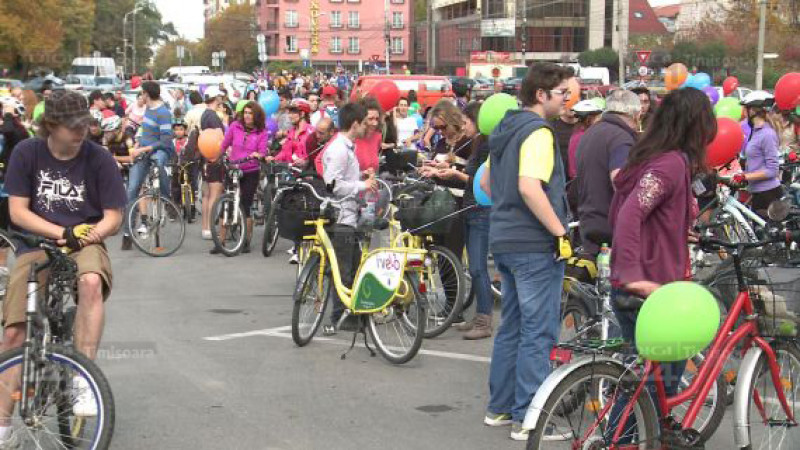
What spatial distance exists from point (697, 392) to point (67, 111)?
3.27 meters

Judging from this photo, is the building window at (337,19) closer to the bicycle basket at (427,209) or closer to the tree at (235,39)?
the tree at (235,39)

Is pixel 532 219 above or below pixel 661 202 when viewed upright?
below

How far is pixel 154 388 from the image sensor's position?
24.2 ft

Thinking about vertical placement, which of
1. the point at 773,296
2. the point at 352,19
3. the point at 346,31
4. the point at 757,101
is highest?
the point at 352,19

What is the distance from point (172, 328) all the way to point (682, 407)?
18.1ft

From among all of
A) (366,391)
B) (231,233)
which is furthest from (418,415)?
(231,233)

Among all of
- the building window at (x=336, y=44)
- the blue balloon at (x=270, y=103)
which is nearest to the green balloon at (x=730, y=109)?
the blue balloon at (x=270, y=103)

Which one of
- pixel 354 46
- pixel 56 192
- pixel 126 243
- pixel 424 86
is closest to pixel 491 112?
pixel 56 192

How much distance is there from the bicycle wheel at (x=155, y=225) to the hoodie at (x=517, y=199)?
8.25 metres

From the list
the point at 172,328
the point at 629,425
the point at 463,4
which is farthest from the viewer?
the point at 463,4

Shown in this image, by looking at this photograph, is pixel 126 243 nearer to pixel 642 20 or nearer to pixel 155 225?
pixel 155 225

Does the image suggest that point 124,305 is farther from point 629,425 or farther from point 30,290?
point 629,425

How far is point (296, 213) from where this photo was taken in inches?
354

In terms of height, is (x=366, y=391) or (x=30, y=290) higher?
(x=30, y=290)
